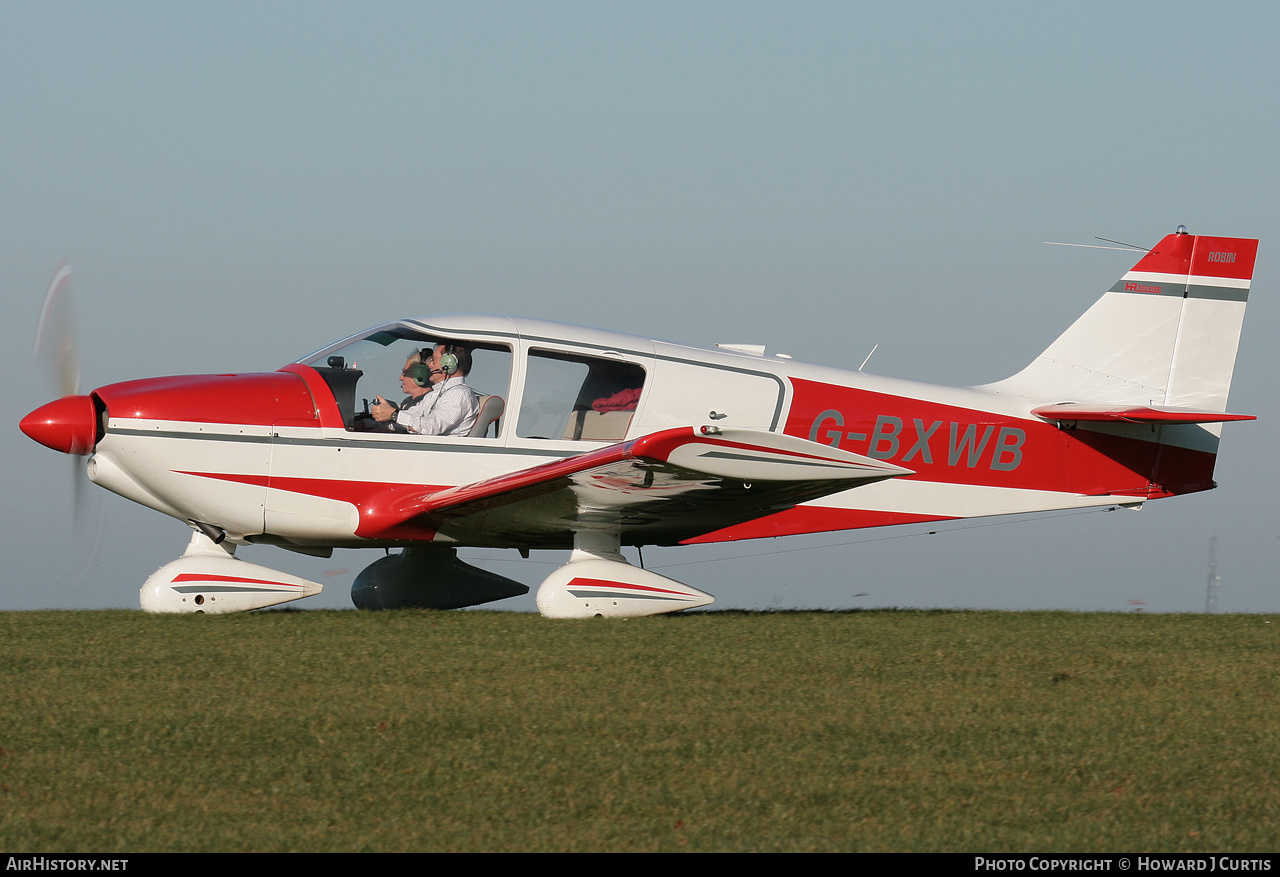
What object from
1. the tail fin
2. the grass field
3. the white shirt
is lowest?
the grass field

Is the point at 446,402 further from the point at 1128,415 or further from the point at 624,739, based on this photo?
the point at 1128,415

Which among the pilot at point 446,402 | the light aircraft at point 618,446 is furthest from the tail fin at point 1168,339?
the pilot at point 446,402

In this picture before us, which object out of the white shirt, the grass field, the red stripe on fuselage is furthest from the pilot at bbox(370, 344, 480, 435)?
the red stripe on fuselage

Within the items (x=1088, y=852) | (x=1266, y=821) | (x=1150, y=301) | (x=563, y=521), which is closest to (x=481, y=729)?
(x=1088, y=852)

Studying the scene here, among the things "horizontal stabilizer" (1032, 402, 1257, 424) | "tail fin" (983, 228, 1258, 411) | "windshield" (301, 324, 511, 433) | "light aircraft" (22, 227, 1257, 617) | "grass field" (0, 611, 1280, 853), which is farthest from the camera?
"tail fin" (983, 228, 1258, 411)

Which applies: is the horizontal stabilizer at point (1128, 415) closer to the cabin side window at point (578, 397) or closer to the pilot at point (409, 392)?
the cabin side window at point (578, 397)

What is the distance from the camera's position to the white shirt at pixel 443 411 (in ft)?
27.7

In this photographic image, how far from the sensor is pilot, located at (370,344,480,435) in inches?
332

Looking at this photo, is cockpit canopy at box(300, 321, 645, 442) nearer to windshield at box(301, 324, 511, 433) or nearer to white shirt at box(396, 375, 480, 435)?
windshield at box(301, 324, 511, 433)

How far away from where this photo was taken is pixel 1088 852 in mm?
3553

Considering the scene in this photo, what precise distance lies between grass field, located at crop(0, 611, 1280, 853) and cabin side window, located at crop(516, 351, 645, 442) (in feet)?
5.75

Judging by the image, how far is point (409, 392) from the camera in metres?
8.48

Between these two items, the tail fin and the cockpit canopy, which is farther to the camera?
the tail fin

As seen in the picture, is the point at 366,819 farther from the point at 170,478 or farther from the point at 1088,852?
the point at 170,478
